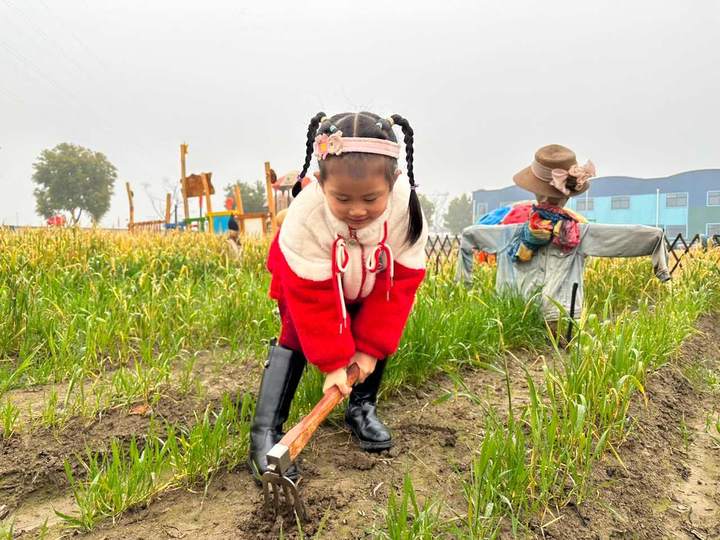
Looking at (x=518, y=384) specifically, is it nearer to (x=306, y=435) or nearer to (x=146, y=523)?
(x=306, y=435)

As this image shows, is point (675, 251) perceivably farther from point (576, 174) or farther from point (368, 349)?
point (368, 349)

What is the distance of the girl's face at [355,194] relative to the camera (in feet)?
4.67

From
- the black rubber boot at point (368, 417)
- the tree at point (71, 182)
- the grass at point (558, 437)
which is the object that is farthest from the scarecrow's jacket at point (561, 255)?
the tree at point (71, 182)

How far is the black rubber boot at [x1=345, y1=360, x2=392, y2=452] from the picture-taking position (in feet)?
5.84

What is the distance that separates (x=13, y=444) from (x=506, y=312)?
2.38 metres

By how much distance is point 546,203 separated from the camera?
3020 millimetres

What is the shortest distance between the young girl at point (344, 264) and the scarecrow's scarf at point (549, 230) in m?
1.46

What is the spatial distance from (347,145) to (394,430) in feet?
3.59

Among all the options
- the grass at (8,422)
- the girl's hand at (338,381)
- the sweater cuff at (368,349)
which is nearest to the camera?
the girl's hand at (338,381)

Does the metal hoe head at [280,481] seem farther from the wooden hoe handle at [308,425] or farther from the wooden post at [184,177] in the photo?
the wooden post at [184,177]

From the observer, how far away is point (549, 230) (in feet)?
9.65

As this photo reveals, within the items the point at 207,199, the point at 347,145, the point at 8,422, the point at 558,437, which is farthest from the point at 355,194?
the point at 207,199

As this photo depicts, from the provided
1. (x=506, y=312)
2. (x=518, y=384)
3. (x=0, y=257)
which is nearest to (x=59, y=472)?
(x=518, y=384)

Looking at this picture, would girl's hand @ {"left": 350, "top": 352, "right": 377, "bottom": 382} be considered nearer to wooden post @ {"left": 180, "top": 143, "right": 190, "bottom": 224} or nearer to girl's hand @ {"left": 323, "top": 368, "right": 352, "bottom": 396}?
girl's hand @ {"left": 323, "top": 368, "right": 352, "bottom": 396}
